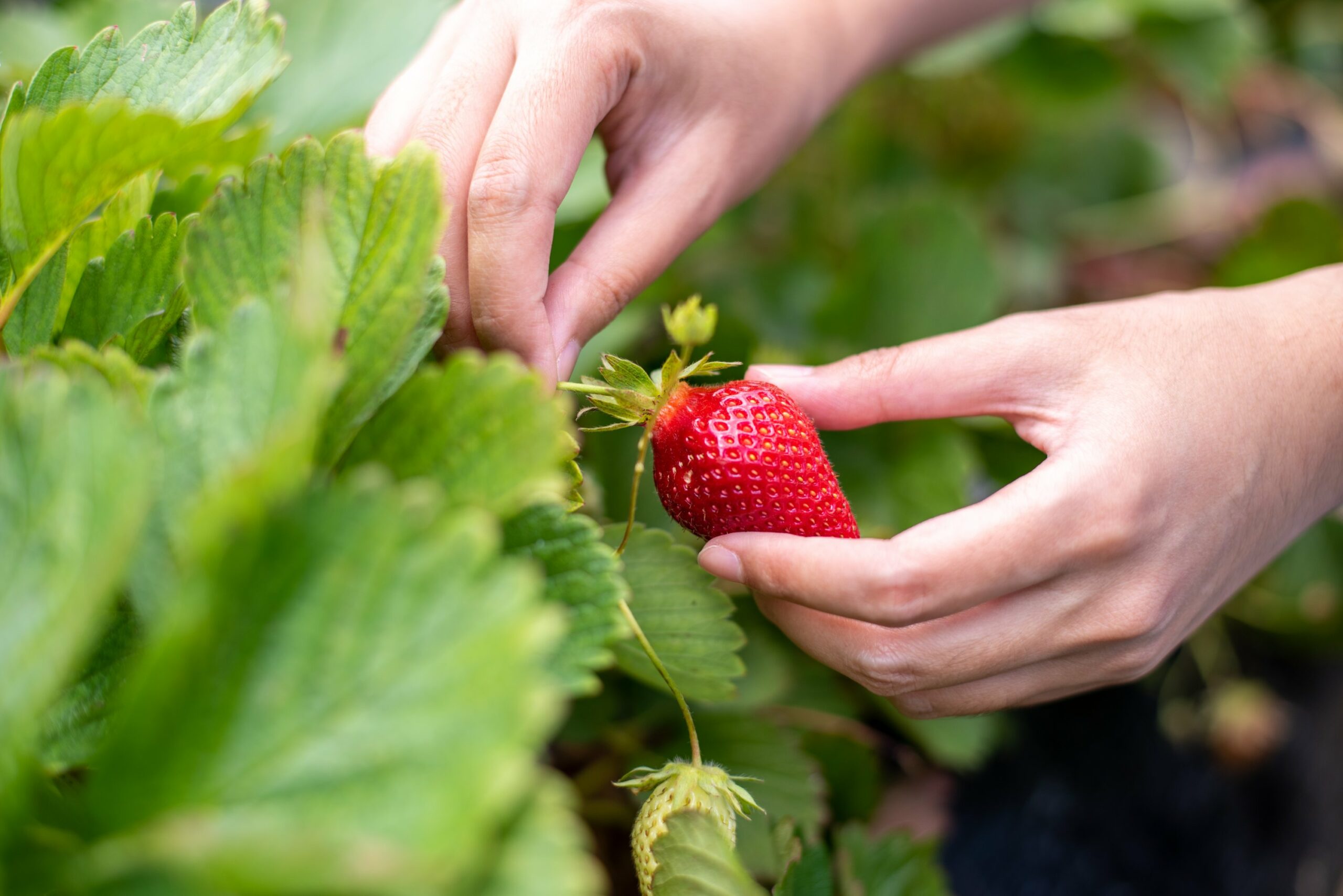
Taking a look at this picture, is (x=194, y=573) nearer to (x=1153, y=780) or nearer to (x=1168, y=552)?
(x=1168, y=552)

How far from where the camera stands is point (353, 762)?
0.58ft

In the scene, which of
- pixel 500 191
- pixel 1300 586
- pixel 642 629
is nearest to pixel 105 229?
pixel 500 191

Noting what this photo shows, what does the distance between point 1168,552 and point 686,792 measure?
25 centimetres

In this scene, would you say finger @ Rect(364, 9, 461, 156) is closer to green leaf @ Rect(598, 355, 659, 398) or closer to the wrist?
green leaf @ Rect(598, 355, 659, 398)

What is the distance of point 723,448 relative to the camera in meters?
0.39

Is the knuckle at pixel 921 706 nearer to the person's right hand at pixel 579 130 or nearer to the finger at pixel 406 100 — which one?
the person's right hand at pixel 579 130

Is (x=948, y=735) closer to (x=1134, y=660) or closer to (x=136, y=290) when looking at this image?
(x=1134, y=660)

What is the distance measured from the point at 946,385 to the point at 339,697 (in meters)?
0.35

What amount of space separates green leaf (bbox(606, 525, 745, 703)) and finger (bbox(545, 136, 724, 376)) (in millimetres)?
96

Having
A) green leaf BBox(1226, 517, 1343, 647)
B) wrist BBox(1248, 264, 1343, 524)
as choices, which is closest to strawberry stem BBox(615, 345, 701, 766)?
wrist BBox(1248, 264, 1343, 524)

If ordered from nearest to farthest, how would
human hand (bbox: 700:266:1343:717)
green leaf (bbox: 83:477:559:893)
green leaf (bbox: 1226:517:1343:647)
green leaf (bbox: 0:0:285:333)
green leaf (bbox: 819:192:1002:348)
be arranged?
green leaf (bbox: 83:477:559:893) < green leaf (bbox: 0:0:285:333) < human hand (bbox: 700:266:1343:717) < green leaf (bbox: 819:192:1002:348) < green leaf (bbox: 1226:517:1343:647)

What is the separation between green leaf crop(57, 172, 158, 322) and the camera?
33cm

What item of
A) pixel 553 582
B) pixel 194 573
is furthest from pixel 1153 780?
pixel 194 573

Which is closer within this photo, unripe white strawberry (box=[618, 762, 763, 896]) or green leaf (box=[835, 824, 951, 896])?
unripe white strawberry (box=[618, 762, 763, 896])
